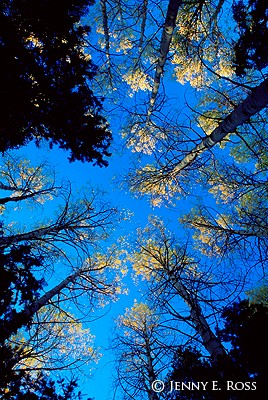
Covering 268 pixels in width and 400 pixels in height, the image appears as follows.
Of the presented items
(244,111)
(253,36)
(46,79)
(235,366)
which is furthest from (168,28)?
(235,366)

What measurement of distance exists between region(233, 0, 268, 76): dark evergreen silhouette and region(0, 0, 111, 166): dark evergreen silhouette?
7.80 ft

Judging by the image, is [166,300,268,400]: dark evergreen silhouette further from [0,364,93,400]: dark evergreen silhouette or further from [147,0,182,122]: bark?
[147,0,182,122]: bark

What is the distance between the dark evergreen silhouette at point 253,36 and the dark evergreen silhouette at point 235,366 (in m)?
3.63

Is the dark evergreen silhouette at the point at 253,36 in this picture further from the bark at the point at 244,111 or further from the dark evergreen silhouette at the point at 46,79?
the dark evergreen silhouette at the point at 46,79

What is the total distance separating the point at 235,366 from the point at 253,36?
177 inches

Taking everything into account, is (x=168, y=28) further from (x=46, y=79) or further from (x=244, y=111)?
(x=46, y=79)

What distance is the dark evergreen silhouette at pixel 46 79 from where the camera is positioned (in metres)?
2.74

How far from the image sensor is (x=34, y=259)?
3.46m

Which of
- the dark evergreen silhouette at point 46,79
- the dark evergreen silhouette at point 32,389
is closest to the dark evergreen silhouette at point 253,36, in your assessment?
the dark evergreen silhouette at point 46,79

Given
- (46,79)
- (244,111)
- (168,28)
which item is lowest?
(244,111)

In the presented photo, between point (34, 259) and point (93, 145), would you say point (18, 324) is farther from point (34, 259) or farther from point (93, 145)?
point (93, 145)

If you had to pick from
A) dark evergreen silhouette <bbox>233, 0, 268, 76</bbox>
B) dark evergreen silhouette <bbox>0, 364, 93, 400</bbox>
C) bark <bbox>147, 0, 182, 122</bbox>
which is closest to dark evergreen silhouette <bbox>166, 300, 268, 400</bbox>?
dark evergreen silhouette <bbox>0, 364, 93, 400</bbox>

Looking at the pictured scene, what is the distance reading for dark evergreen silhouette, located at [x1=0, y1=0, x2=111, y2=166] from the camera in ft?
9.00

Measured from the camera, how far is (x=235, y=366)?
104 inches
